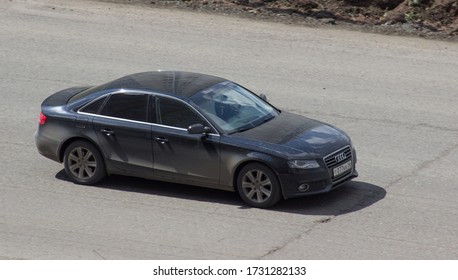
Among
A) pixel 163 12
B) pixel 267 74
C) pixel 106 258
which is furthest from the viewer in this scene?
pixel 163 12

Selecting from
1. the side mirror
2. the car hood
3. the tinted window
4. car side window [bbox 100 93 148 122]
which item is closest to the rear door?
car side window [bbox 100 93 148 122]

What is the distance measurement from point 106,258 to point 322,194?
11.2ft

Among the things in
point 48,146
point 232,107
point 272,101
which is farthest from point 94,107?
point 272,101

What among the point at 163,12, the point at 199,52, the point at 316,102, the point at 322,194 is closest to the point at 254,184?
the point at 322,194

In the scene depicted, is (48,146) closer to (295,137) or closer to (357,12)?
(295,137)

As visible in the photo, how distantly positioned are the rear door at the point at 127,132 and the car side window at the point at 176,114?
0.19m

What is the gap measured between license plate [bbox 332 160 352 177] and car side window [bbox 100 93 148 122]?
2612 millimetres

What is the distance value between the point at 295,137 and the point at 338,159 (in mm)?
626

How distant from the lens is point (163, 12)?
910 inches

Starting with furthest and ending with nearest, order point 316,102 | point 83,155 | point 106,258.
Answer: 1. point 316,102
2. point 83,155
3. point 106,258

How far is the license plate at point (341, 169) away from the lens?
13102 millimetres

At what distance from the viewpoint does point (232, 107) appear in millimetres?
13812

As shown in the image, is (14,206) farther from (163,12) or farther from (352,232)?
(163,12)

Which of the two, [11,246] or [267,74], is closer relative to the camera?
[11,246]
